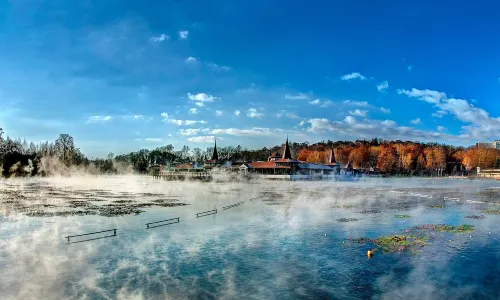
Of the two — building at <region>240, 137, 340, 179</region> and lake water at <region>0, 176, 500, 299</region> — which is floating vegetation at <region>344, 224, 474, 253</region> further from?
building at <region>240, 137, 340, 179</region>

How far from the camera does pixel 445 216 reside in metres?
36.8

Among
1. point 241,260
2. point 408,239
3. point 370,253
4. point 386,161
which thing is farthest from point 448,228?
point 386,161

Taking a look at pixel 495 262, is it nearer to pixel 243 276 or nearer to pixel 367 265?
pixel 367 265

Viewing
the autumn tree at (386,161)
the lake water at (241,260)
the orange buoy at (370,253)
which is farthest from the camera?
the autumn tree at (386,161)

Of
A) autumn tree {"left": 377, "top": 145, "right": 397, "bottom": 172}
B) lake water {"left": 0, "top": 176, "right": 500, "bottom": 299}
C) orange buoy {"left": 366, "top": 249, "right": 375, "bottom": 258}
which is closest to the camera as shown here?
lake water {"left": 0, "top": 176, "right": 500, "bottom": 299}

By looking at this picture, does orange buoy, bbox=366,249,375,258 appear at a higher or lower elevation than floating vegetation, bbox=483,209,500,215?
lower

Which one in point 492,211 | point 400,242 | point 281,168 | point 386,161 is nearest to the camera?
point 400,242

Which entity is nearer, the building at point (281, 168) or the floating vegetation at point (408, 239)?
the floating vegetation at point (408, 239)

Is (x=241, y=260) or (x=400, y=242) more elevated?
(x=400, y=242)

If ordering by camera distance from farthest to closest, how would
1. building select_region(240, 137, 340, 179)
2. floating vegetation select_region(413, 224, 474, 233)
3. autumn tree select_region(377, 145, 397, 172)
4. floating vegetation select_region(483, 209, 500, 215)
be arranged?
autumn tree select_region(377, 145, 397, 172) → building select_region(240, 137, 340, 179) → floating vegetation select_region(483, 209, 500, 215) → floating vegetation select_region(413, 224, 474, 233)

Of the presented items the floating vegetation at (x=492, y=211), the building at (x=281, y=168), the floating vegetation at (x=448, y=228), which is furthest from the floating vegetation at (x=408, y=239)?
the building at (x=281, y=168)

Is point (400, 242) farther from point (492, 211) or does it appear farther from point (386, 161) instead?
point (386, 161)

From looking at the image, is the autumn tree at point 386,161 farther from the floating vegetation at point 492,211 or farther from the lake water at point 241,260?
the lake water at point 241,260

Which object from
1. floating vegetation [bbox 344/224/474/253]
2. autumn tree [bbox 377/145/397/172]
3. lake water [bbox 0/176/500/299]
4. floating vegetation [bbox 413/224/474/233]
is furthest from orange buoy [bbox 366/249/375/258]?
autumn tree [bbox 377/145/397/172]
